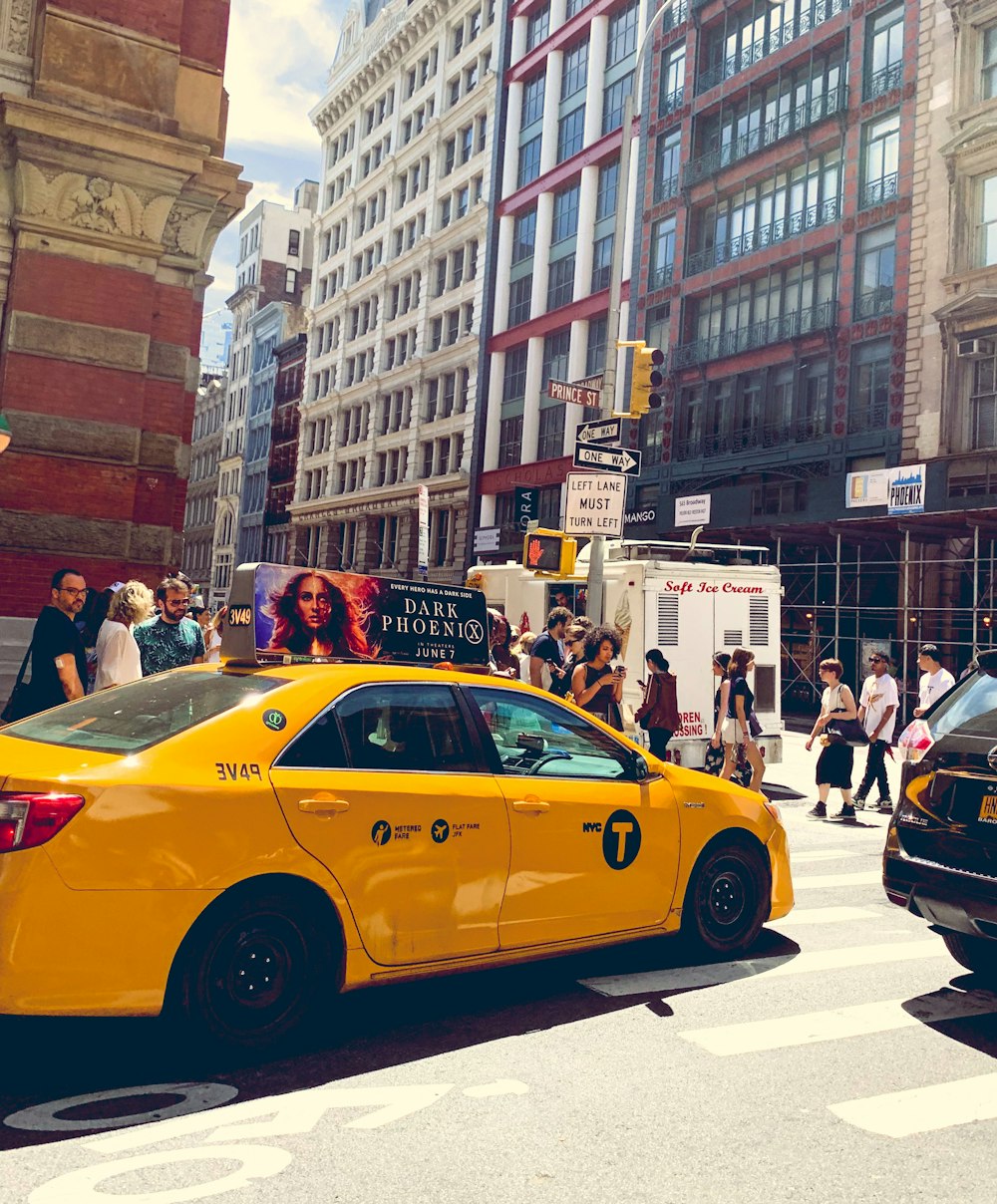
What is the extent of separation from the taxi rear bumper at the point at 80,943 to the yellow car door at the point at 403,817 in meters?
0.67

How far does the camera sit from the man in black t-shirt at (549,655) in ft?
41.1

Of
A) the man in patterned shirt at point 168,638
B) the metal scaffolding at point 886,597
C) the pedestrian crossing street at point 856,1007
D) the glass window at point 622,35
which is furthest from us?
the glass window at point 622,35

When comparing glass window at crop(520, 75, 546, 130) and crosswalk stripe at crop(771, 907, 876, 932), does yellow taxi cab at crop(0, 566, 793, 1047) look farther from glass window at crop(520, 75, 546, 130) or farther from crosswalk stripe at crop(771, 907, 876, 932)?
glass window at crop(520, 75, 546, 130)

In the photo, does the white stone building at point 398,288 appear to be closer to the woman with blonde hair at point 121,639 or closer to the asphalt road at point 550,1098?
the woman with blonde hair at point 121,639

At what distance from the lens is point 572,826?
554 cm

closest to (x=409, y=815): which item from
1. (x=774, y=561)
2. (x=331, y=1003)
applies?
(x=331, y=1003)

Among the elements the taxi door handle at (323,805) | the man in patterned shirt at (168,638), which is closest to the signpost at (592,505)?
the man in patterned shirt at (168,638)

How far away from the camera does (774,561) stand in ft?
101

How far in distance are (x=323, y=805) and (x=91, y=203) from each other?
12.0 m

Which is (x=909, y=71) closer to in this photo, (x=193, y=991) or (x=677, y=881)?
(x=677, y=881)

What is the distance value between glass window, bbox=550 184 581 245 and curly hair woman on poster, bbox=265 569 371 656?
1587 inches

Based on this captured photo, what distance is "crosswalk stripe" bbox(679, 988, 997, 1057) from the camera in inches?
193

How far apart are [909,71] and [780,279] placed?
600 cm

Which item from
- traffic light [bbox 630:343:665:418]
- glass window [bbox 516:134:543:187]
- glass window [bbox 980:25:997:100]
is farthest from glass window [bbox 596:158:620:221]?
traffic light [bbox 630:343:665:418]
